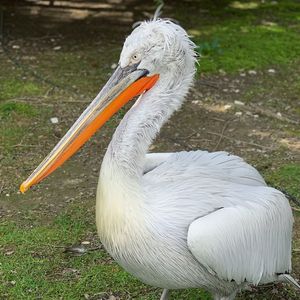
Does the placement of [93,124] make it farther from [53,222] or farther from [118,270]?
[53,222]

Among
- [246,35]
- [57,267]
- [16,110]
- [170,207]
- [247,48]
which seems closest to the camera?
[170,207]

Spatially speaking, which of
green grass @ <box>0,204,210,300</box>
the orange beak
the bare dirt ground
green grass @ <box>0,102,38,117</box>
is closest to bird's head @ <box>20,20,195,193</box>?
the orange beak

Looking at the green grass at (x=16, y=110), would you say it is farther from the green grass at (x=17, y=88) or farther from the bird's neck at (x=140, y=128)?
the bird's neck at (x=140, y=128)

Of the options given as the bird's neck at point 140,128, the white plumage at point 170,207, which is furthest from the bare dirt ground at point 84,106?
the bird's neck at point 140,128

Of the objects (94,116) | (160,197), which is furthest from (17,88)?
(160,197)

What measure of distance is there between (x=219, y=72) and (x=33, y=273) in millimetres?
3060

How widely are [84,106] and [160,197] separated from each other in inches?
107

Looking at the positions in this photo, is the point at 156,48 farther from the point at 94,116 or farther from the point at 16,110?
the point at 16,110

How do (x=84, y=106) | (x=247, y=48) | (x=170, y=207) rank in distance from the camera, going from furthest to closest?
(x=247, y=48) < (x=84, y=106) < (x=170, y=207)

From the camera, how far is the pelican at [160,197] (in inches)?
101

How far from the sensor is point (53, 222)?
384 centimetres

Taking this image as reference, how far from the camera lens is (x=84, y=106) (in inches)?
207

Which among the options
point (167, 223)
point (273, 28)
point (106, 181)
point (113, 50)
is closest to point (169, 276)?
point (167, 223)

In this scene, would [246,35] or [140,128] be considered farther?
[246,35]
